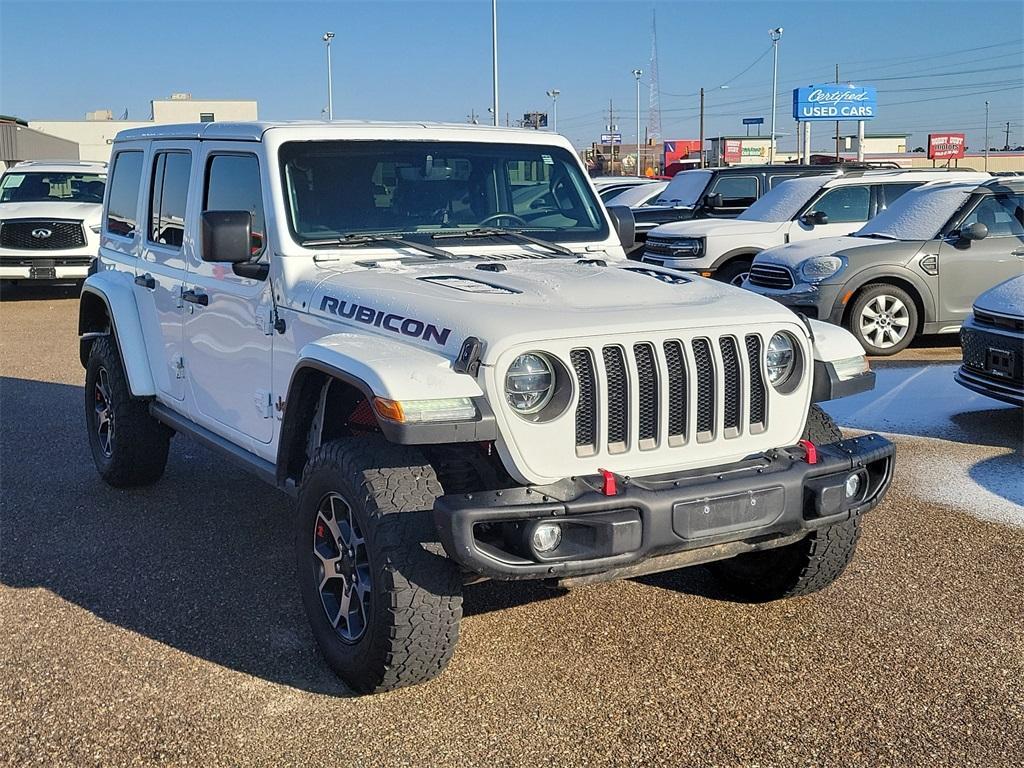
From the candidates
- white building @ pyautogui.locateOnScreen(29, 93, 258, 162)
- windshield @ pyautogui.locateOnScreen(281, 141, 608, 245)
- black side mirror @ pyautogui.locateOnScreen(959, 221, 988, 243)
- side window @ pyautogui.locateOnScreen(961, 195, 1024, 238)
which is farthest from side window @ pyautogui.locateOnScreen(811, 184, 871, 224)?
white building @ pyautogui.locateOnScreen(29, 93, 258, 162)

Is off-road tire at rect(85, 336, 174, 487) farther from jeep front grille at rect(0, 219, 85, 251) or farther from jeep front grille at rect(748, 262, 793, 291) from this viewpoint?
jeep front grille at rect(0, 219, 85, 251)

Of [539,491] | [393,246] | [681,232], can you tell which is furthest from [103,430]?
[681,232]

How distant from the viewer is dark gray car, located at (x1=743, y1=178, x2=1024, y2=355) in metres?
10.5

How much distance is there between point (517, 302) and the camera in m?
3.89

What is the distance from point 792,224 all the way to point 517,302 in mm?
9682

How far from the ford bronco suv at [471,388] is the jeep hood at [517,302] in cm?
1

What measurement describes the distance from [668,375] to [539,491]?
64cm

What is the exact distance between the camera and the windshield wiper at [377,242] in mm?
4691

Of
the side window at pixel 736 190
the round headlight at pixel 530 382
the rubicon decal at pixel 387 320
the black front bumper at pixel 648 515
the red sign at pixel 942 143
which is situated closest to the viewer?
the black front bumper at pixel 648 515

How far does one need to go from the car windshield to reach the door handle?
12.7 m

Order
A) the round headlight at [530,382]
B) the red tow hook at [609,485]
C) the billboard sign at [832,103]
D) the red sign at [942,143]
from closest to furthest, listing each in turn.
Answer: the red tow hook at [609,485]
the round headlight at [530,382]
the billboard sign at [832,103]
the red sign at [942,143]

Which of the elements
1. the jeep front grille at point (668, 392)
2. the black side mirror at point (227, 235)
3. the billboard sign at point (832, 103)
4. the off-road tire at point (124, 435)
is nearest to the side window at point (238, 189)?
the black side mirror at point (227, 235)

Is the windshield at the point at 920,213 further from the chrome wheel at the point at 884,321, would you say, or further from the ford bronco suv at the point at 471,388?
the ford bronco suv at the point at 471,388

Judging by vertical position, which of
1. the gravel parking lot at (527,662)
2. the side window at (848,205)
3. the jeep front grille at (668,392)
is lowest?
the gravel parking lot at (527,662)
